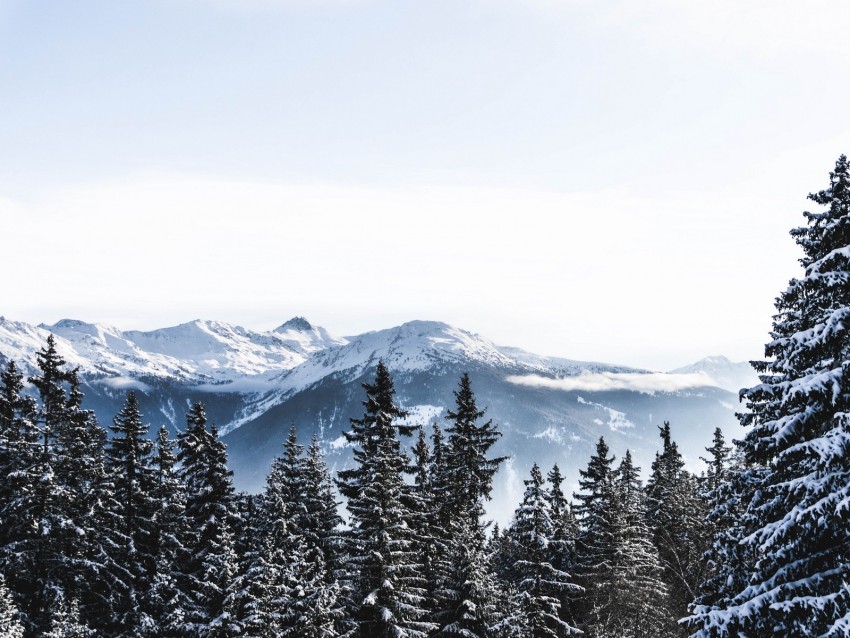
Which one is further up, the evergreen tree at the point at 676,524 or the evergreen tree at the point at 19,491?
the evergreen tree at the point at 19,491

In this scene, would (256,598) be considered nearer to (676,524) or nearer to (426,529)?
(426,529)

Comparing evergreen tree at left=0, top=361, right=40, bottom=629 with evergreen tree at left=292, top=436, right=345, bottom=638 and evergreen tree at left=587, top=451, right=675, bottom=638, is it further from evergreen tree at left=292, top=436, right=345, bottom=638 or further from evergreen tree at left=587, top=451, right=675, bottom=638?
evergreen tree at left=587, top=451, right=675, bottom=638

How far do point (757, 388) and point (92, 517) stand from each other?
34856mm

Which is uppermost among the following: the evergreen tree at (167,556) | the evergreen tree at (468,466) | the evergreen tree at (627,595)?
the evergreen tree at (468,466)

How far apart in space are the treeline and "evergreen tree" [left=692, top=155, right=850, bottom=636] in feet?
64.1

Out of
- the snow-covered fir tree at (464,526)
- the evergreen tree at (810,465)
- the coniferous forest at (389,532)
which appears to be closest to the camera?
the evergreen tree at (810,465)

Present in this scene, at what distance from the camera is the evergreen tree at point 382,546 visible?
3103 centimetres

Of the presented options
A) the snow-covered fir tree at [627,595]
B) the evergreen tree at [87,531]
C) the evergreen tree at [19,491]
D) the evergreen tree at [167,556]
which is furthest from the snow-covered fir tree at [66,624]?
the snow-covered fir tree at [627,595]

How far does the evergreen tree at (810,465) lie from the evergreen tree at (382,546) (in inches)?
744

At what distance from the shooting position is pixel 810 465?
44.2ft

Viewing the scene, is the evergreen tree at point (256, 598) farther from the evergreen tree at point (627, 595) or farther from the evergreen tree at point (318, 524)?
the evergreen tree at point (627, 595)

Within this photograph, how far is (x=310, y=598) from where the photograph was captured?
29203 millimetres

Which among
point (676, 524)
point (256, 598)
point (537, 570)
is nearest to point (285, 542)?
point (256, 598)

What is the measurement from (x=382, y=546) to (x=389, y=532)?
0.73 metres
